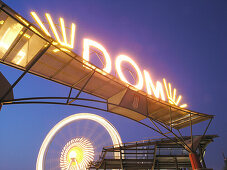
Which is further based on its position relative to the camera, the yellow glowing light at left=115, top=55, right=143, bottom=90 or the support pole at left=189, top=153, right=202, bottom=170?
the support pole at left=189, top=153, right=202, bottom=170

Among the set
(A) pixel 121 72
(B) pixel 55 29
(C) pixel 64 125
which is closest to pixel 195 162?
(A) pixel 121 72

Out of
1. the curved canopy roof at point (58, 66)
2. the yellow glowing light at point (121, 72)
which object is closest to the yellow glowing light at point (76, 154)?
the curved canopy roof at point (58, 66)

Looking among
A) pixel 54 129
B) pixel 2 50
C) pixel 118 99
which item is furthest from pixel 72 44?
pixel 54 129

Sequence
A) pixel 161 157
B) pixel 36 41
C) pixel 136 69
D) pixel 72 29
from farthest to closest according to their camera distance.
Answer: pixel 161 157 → pixel 136 69 → pixel 72 29 → pixel 36 41

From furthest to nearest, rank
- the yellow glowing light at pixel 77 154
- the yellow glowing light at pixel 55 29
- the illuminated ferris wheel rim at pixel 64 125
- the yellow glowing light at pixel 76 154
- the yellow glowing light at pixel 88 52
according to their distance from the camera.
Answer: the yellow glowing light at pixel 76 154 < the yellow glowing light at pixel 77 154 < the illuminated ferris wheel rim at pixel 64 125 < the yellow glowing light at pixel 88 52 < the yellow glowing light at pixel 55 29

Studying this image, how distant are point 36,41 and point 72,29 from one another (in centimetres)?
330

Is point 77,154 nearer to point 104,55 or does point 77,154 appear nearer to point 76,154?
point 76,154

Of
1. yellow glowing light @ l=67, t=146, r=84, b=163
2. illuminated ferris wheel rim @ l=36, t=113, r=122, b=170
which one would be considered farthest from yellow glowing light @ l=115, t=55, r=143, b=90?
yellow glowing light @ l=67, t=146, r=84, b=163

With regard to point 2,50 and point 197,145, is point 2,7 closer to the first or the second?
point 2,50

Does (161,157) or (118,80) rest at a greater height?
(118,80)

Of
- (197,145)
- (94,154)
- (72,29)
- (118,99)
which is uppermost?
(72,29)

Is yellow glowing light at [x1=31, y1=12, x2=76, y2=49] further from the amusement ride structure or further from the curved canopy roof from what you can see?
the curved canopy roof

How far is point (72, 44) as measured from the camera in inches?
352

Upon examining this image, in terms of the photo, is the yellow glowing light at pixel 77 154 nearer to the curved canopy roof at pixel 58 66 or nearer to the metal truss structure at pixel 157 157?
the metal truss structure at pixel 157 157
